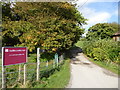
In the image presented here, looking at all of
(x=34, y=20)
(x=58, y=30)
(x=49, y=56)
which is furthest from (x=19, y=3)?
(x=49, y=56)

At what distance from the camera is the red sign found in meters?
4.47

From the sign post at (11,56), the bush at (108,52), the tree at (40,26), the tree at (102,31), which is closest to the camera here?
the sign post at (11,56)

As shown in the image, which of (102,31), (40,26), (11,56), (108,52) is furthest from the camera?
(102,31)

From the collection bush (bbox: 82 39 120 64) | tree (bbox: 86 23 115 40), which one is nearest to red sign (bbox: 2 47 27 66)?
bush (bbox: 82 39 120 64)

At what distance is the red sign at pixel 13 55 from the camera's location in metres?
4.47

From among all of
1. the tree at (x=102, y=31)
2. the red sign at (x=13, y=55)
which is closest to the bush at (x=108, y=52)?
the red sign at (x=13, y=55)

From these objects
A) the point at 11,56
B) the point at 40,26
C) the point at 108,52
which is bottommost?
the point at 108,52

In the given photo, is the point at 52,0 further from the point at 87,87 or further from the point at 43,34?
the point at 87,87

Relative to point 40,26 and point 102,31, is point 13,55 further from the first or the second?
point 102,31

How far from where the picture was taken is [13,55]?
15.6 ft

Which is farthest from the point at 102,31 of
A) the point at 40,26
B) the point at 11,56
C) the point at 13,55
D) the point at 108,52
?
the point at 11,56

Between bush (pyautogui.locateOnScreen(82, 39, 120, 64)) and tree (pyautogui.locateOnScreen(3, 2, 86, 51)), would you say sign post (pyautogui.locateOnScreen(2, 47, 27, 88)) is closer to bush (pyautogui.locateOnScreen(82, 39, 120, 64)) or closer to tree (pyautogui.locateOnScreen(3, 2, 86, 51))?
tree (pyautogui.locateOnScreen(3, 2, 86, 51))

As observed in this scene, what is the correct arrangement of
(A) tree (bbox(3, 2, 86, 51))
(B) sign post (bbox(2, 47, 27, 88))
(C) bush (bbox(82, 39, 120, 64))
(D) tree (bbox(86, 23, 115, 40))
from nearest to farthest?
(B) sign post (bbox(2, 47, 27, 88)) → (A) tree (bbox(3, 2, 86, 51)) → (C) bush (bbox(82, 39, 120, 64)) → (D) tree (bbox(86, 23, 115, 40))

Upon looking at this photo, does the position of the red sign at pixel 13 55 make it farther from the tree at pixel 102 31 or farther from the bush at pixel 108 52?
the tree at pixel 102 31
